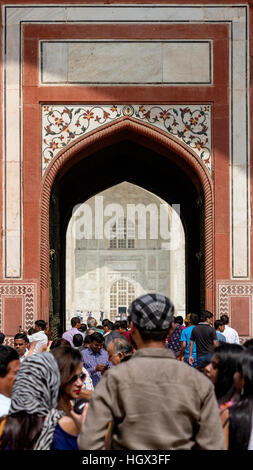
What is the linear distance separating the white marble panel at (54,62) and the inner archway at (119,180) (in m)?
1.41

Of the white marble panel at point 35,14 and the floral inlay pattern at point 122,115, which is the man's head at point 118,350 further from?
the white marble panel at point 35,14

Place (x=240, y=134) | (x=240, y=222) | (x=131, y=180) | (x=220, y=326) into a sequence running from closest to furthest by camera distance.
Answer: (x=220, y=326) → (x=240, y=222) → (x=240, y=134) → (x=131, y=180)

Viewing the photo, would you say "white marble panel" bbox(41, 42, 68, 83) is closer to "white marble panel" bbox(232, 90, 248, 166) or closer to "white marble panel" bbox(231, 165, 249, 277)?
"white marble panel" bbox(232, 90, 248, 166)

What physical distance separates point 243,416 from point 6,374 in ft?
3.81

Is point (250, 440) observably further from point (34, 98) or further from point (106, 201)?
point (106, 201)

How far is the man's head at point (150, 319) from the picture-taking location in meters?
2.58

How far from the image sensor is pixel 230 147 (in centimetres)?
1103

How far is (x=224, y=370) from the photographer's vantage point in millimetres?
3062

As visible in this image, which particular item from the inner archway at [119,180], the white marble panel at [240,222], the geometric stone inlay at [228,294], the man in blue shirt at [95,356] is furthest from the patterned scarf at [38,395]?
the inner archway at [119,180]

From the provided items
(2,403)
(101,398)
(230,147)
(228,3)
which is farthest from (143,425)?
(228,3)

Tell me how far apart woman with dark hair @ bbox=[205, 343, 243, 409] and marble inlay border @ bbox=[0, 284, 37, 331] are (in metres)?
7.77

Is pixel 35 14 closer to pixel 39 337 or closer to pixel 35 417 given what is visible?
pixel 39 337

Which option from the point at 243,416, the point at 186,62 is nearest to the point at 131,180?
the point at 186,62

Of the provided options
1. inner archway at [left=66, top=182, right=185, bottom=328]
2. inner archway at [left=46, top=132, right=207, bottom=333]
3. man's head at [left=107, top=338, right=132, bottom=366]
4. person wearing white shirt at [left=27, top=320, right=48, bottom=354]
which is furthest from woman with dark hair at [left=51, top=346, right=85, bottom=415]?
inner archway at [left=66, top=182, right=185, bottom=328]
